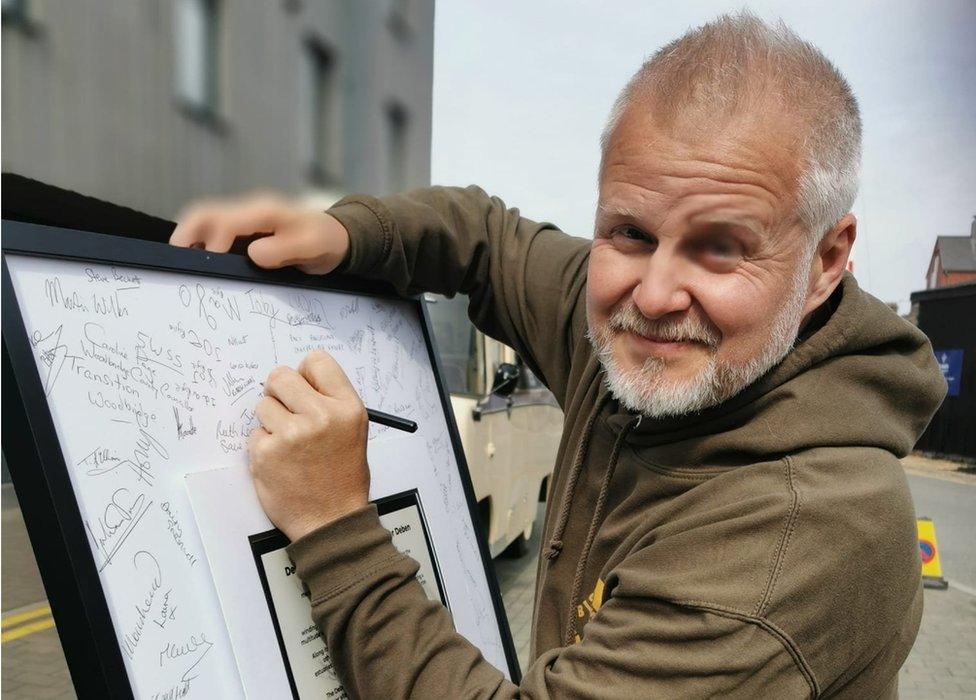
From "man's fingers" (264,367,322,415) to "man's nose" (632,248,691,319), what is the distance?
49 centimetres

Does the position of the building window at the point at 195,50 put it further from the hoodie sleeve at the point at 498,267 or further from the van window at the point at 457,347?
the van window at the point at 457,347

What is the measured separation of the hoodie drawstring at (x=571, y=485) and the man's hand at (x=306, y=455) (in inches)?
17.6

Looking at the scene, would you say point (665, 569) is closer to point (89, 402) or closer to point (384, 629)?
point (384, 629)

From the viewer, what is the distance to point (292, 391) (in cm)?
109

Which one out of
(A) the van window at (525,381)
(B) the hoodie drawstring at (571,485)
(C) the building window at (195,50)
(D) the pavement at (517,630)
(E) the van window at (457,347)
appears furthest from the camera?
(A) the van window at (525,381)

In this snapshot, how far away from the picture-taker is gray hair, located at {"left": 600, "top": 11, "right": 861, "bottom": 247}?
1104mm

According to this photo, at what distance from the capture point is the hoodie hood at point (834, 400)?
1.10m

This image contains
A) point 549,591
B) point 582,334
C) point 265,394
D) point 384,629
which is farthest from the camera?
point 582,334

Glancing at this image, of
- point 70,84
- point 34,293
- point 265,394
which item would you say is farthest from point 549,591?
point 70,84

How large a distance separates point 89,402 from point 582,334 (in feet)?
3.06

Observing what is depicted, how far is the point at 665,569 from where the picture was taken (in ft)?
3.38

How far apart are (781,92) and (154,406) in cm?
94
